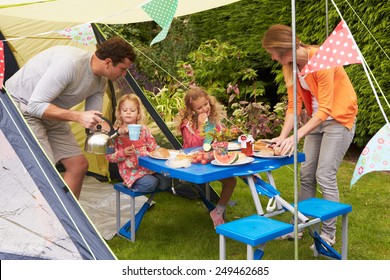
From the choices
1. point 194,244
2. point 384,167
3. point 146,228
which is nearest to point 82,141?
point 146,228

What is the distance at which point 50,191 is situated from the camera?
257cm

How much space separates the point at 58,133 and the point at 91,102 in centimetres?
30

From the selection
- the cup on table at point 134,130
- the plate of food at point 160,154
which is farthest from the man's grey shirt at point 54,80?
the plate of food at point 160,154

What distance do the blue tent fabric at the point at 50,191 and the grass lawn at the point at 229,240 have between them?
759 mm

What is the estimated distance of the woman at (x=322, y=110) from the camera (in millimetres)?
2994

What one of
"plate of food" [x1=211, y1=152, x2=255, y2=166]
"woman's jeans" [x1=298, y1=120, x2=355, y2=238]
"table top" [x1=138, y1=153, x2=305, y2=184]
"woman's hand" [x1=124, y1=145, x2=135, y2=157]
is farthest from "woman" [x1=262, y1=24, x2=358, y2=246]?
"woman's hand" [x1=124, y1=145, x2=135, y2=157]

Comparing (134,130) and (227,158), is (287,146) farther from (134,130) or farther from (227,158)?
(134,130)

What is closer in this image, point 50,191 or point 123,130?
point 50,191

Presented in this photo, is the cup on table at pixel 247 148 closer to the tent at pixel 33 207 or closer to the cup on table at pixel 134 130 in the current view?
the cup on table at pixel 134 130

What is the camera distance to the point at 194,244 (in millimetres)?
3469

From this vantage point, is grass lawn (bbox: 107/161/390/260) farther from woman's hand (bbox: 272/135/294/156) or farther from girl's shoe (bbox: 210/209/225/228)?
woman's hand (bbox: 272/135/294/156)

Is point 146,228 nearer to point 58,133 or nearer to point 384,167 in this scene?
point 58,133

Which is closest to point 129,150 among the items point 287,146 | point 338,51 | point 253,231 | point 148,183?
point 148,183

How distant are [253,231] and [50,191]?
103 centimetres
